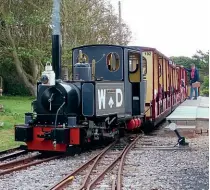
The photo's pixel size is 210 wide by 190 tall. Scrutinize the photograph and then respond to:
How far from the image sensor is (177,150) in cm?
1060

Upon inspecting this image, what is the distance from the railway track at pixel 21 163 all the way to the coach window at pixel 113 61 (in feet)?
8.90

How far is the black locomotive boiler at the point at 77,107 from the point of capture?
371 inches

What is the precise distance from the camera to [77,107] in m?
9.75

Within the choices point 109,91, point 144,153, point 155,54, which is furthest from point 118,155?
point 155,54

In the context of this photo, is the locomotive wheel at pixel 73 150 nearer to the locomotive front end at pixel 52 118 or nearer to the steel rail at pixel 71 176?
the locomotive front end at pixel 52 118

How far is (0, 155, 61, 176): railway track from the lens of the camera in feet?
26.3

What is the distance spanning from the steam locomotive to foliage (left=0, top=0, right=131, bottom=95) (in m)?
10.7

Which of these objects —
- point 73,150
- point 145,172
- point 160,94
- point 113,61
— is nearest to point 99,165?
point 73,150

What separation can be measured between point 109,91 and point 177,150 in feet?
6.90

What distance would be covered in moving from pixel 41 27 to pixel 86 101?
617 inches

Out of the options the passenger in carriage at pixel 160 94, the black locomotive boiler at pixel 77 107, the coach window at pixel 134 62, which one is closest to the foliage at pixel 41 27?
the passenger in carriage at pixel 160 94

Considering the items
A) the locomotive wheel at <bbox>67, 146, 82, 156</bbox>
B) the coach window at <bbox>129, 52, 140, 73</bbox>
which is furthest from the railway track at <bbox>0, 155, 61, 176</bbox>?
the coach window at <bbox>129, 52, 140, 73</bbox>

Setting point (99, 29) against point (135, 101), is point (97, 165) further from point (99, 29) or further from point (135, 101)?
point (99, 29)

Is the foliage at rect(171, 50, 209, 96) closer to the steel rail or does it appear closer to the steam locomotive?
the steam locomotive
